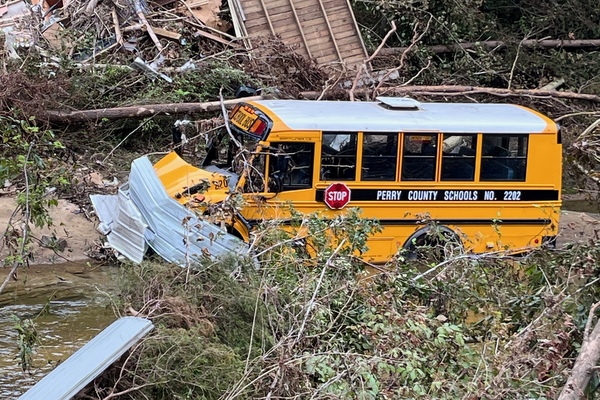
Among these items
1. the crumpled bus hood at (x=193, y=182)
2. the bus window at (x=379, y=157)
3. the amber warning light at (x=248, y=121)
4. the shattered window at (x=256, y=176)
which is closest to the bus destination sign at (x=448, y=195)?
the bus window at (x=379, y=157)

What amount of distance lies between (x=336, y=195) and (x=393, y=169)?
0.86 m

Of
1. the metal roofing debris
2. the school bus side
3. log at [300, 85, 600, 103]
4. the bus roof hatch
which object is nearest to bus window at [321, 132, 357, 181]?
the school bus side

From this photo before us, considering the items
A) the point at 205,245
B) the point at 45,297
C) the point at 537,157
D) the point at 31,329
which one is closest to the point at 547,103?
the point at 537,157

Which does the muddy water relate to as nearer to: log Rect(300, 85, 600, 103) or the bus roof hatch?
the bus roof hatch

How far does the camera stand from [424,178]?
9992 mm

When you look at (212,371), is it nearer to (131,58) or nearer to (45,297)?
(45,297)

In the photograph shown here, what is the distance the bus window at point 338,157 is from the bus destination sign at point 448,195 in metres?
0.23

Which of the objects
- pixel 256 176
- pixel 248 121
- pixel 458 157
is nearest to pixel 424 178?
pixel 458 157

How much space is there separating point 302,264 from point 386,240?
3.27m

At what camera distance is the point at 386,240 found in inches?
391

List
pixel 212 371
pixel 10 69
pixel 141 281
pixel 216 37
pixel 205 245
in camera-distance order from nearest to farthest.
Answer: pixel 212 371 → pixel 141 281 → pixel 205 245 → pixel 10 69 → pixel 216 37

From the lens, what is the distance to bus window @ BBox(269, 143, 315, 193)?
920cm

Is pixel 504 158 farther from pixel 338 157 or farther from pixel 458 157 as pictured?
pixel 338 157

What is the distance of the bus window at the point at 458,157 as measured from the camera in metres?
10.0
